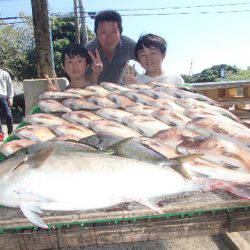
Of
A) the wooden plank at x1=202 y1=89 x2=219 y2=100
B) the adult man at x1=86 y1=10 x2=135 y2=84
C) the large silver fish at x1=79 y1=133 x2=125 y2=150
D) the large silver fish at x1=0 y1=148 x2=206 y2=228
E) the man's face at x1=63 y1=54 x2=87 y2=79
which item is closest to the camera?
the large silver fish at x1=0 y1=148 x2=206 y2=228

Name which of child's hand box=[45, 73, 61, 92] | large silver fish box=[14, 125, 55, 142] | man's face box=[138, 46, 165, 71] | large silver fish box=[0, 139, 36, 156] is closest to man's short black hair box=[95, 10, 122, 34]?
man's face box=[138, 46, 165, 71]

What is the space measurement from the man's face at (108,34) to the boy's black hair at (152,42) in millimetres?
813

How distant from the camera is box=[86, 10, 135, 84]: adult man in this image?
6539 millimetres

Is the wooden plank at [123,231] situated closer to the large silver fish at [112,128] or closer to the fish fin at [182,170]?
the fish fin at [182,170]

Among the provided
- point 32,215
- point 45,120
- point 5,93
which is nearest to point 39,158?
point 32,215

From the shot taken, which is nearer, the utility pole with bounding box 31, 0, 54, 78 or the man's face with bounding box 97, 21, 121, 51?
the man's face with bounding box 97, 21, 121, 51

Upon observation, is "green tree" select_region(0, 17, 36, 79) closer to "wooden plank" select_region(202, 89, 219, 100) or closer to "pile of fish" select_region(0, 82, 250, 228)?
"wooden plank" select_region(202, 89, 219, 100)

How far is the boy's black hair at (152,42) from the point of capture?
579cm

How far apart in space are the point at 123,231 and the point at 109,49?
510 cm

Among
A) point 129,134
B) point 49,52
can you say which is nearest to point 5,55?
point 49,52

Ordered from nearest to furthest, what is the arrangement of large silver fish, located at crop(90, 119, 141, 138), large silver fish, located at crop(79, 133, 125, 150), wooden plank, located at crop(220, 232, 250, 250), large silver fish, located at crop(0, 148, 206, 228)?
large silver fish, located at crop(0, 148, 206, 228), large silver fish, located at crop(79, 133, 125, 150), large silver fish, located at crop(90, 119, 141, 138), wooden plank, located at crop(220, 232, 250, 250)

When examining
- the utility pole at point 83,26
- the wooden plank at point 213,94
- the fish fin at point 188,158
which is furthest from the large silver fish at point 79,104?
the utility pole at point 83,26

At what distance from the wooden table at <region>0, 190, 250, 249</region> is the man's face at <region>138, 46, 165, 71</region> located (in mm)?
3965

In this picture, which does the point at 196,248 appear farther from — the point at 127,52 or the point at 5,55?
the point at 5,55
